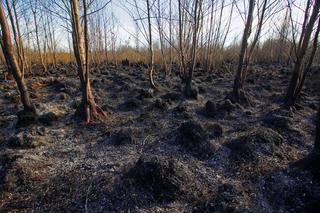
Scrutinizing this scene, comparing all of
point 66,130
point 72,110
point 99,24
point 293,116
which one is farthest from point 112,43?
point 293,116

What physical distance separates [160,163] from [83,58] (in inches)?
135

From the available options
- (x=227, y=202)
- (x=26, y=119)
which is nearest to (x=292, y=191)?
(x=227, y=202)

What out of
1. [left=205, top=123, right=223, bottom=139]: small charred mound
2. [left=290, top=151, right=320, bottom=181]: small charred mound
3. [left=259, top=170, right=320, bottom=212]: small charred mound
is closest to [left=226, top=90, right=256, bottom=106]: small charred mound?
[left=205, top=123, right=223, bottom=139]: small charred mound

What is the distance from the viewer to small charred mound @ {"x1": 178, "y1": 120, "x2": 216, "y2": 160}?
3360 millimetres

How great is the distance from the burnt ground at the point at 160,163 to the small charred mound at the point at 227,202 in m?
0.01

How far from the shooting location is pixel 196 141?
3539 mm

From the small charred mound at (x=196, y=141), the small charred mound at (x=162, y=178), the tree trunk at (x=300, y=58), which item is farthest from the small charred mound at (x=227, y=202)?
the tree trunk at (x=300, y=58)

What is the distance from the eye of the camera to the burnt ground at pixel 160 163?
7.41 feet

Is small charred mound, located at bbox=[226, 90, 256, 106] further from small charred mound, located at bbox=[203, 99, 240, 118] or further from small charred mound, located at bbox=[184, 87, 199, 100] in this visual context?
small charred mound, located at bbox=[184, 87, 199, 100]

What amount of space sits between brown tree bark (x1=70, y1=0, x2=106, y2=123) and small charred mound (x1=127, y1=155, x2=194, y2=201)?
2.70 m

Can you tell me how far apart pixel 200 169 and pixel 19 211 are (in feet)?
8.04

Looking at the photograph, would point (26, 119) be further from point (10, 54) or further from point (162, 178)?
point (162, 178)

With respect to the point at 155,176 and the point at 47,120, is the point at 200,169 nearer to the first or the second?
the point at 155,176

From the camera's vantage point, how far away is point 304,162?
8.48 feet
